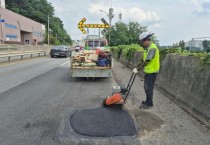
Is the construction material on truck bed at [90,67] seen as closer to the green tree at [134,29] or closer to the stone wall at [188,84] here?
the stone wall at [188,84]

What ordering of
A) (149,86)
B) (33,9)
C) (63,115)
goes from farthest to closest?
(33,9)
(149,86)
(63,115)

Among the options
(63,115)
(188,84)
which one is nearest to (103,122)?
(63,115)

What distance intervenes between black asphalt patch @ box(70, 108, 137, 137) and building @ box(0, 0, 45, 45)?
99.4 feet

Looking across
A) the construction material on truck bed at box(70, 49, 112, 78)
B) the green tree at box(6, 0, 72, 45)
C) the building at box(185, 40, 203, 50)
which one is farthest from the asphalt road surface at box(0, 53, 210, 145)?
the green tree at box(6, 0, 72, 45)

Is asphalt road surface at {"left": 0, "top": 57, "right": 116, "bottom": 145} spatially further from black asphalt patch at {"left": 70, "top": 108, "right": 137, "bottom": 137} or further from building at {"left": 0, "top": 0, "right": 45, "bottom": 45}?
building at {"left": 0, "top": 0, "right": 45, "bottom": 45}

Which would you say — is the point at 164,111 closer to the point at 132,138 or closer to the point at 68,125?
the point at 132,138

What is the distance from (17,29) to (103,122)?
5540 centimetres

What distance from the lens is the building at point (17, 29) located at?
153 ft

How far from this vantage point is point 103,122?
4.92m

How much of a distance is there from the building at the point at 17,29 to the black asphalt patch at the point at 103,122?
99.4ft

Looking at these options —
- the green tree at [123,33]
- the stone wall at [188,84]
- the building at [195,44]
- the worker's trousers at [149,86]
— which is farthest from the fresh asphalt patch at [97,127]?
the green tree at [123,33]

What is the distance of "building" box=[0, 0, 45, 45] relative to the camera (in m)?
46.5

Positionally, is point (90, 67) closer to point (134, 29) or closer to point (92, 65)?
point (92, 65)

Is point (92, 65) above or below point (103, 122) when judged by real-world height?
above
